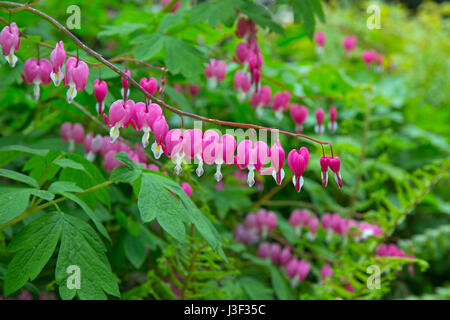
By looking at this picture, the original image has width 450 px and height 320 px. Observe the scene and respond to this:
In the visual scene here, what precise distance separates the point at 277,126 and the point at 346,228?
62 centimetres

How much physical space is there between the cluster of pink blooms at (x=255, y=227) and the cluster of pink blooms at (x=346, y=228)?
250 millimetres

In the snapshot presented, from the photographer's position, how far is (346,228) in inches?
78.0

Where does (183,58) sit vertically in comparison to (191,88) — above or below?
below

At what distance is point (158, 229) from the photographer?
1959mm

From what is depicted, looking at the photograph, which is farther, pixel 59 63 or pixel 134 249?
pixel 134 249

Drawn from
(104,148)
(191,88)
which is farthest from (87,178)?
(191,88)

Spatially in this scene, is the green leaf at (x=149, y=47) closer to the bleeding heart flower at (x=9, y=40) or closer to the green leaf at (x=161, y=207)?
the bleeding heart flower at (x=9, y=40)

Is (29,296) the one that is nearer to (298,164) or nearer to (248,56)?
(298,164)

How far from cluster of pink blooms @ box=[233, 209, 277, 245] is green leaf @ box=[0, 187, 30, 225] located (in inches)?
47.5

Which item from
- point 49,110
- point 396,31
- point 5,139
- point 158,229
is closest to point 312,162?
point 158,229

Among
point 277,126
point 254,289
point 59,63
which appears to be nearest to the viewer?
point 59,63

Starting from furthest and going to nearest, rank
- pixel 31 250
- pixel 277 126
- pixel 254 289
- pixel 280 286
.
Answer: pixel 277 126 → pixel 280 286 → pixel 254 289 → pixel 31 250
